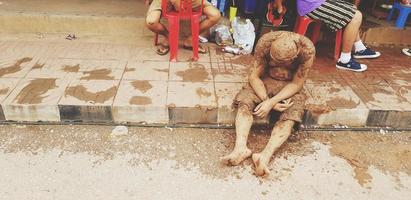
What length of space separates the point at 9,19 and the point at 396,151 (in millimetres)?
5516

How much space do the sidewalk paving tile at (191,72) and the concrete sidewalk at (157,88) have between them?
0.04 ft

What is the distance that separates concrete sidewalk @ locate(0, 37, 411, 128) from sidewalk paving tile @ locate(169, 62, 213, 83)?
0.01 m

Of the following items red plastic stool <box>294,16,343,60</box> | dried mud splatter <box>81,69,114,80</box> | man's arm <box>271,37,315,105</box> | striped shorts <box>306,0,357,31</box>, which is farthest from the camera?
red plastic stool <box>294,16,343,60</box>

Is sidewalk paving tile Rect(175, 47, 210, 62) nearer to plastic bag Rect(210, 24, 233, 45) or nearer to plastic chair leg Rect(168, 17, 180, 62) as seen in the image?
plastic chair leg Rect(168, 17, 180, 62)

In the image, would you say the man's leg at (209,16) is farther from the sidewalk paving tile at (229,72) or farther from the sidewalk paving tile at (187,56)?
the sidewalk paving tile at (229,72)

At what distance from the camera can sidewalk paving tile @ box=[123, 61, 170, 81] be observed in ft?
13.5

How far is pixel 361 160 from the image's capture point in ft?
10.6

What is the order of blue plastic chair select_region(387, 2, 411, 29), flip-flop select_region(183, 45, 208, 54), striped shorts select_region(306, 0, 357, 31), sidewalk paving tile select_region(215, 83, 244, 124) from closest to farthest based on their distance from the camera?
sidewalk paving tile select_region(215, 83, 244, 124) < striped shorts select_region(306, 0, 357, 31) < flip-flop select_region(183, 45, 208, 54) < blue plastic chair select_region(387, 2, 411, 29)

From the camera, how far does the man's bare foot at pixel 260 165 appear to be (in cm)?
293

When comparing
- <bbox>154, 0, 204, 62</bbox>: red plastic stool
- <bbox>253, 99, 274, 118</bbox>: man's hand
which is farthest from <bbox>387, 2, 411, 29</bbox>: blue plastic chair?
<bbox>253, 99, 274, 118</bbox>: man's hand

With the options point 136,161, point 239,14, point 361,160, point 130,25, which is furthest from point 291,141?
point 130,25

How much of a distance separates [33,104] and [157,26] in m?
1.93

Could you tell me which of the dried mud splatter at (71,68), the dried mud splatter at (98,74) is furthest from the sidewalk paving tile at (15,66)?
the dried mud splatter at (98,74)

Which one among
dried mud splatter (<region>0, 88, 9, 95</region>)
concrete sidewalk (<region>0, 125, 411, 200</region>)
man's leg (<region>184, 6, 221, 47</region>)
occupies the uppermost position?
man's leg (<region>184, 6, 221, 47</region>)
